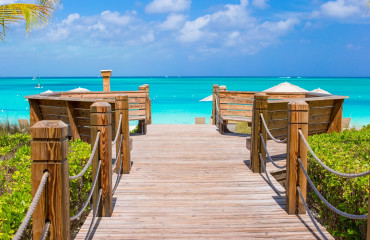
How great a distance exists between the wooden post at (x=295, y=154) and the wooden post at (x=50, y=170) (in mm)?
3002

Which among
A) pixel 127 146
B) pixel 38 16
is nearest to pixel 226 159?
pixel 127 146

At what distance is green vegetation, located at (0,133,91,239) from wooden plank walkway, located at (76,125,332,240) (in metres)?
0.58

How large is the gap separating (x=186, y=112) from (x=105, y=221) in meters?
44.0

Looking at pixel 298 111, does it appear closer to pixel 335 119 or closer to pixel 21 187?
pixel 21 187

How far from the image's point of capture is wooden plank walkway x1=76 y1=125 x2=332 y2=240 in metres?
4.41

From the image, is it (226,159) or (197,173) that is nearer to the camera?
(197,173)

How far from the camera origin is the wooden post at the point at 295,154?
4.78m

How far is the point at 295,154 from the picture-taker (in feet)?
16.0

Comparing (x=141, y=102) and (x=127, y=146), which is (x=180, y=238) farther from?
(x=141, y=102)

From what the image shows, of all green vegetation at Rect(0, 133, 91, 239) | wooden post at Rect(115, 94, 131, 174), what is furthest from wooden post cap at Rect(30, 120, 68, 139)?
wooden post at Rect(115, 94, 131, 174)

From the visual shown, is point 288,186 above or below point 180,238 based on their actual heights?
above

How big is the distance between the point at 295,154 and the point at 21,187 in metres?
3.38

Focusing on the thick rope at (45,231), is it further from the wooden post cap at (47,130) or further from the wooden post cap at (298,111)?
the wooden post cap at (298,111)

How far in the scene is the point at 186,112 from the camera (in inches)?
1917
